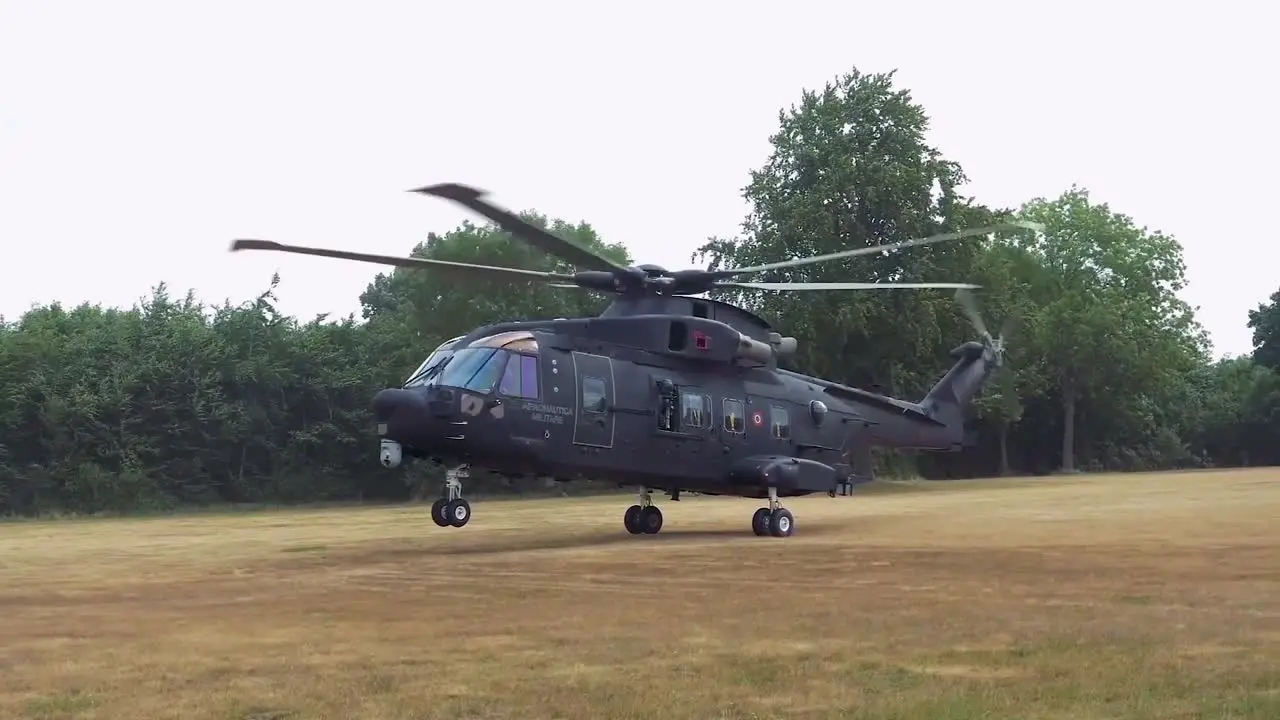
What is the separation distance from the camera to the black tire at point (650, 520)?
72.2 ft

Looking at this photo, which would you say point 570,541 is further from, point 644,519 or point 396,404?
point 396,404

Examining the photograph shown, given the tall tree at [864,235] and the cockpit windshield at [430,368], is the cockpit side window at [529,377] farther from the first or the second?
the tall tree at [864,235]

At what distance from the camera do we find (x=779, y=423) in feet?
72.7

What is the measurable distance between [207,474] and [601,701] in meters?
36.4

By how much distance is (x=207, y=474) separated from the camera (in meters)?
40.7

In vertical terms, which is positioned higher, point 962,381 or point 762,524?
point 962,381

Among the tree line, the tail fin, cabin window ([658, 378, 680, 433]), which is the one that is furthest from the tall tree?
cabin window ([658, 378, 680, 433])

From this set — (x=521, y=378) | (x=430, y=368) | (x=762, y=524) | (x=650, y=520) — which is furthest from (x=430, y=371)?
(x=762, y=524)

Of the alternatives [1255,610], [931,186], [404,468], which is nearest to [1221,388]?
[931,186]

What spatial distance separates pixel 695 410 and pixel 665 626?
35.7 ft

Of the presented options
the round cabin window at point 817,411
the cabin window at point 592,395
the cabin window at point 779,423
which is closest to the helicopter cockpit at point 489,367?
the cabin window at point 592,395

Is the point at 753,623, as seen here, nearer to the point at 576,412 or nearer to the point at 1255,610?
the point at 1255,610

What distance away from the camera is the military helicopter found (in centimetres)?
1739

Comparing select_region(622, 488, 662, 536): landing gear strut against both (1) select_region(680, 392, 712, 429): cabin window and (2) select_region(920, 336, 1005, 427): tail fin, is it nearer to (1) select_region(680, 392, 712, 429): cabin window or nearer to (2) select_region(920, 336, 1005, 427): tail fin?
(1) select_region(680, 392, 712, 429): cabin window
